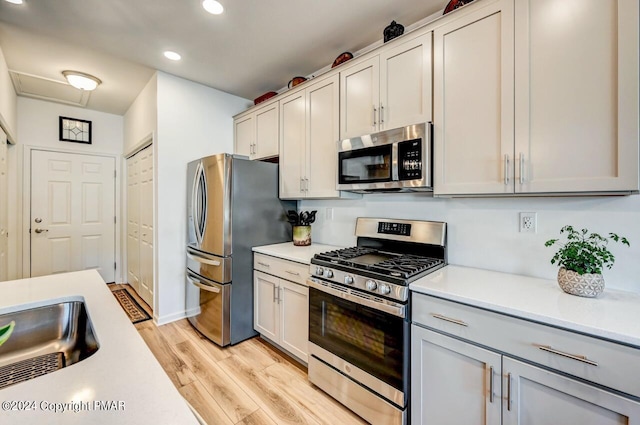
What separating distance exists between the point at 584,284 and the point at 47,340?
90.6 inches

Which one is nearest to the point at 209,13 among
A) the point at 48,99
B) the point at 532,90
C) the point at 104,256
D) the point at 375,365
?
the point at 532,90

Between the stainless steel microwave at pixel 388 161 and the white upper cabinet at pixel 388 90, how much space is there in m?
0.08

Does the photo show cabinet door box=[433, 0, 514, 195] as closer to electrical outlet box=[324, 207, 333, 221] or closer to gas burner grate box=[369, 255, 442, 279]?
gas burner grate box=[369, 255, 442, 279]

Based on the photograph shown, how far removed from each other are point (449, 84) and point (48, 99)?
4.91 m

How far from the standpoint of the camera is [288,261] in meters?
2.28

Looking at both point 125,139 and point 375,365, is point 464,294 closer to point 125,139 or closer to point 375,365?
point 375,365

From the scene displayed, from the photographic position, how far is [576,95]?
131cm

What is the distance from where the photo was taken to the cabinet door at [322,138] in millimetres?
2359

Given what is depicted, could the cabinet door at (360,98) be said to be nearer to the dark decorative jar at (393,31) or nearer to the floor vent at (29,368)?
the dark decorative jar at (393,31)

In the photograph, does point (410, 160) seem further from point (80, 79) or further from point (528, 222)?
point (80, 79)

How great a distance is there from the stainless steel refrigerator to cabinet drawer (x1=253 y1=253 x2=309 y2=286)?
13 centimetres

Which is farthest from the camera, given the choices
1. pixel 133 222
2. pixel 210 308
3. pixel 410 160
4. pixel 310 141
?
pixel 133 222

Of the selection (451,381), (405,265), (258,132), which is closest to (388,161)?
(405,265)

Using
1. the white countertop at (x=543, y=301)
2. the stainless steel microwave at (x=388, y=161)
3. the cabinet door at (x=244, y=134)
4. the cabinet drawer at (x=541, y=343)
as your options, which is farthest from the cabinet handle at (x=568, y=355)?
the cabinet door at (x=244, y=134)
